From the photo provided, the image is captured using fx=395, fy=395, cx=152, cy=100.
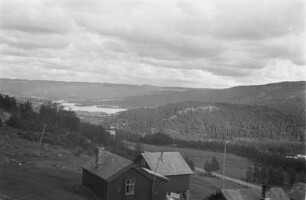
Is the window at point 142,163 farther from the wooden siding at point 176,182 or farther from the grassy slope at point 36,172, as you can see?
the grassy slope at point 36,172

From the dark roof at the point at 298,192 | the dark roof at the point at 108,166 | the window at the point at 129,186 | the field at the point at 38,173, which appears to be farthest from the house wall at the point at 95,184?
the dark roof at the point at 298,192

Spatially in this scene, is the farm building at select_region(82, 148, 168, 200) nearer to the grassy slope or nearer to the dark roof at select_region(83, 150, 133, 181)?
the dark roof at select_region(83, 150, 133, 181)

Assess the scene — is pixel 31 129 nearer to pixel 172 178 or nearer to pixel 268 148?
pixel 172 178

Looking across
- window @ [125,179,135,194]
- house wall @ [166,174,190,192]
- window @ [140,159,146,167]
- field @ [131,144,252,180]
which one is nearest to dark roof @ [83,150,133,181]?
window @ [125,179,135,194]

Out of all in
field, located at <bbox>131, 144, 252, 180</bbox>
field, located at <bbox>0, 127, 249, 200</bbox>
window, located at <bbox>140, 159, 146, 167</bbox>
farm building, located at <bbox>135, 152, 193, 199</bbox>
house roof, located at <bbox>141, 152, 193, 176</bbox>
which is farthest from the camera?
field, located at <bbox>131, 144, 252, 180</bbox>

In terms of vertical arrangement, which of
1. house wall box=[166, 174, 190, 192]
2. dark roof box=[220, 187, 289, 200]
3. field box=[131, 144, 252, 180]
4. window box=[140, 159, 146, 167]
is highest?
dark roof box=[220, 187, 289, 200]

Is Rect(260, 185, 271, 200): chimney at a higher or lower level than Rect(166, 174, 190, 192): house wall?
higher

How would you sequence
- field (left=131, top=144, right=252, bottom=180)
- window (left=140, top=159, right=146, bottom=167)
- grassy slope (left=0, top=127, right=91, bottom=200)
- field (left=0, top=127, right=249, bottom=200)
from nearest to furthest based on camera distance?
grassy slope (left=0, top=127, right=91, bottom=200), field (left=0, top=127, right=249, bottom=200), window (left=140, top=159, right=146, bottom=167), field (left=131, top=144, right=252, bottom=180)

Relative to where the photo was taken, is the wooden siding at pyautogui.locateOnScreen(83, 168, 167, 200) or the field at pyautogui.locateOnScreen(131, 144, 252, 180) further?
the field at pyautogui.locateOnScreen(131, 144, 252, 180)

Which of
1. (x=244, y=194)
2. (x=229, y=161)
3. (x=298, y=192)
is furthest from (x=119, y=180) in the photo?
(x=229, y=161)
